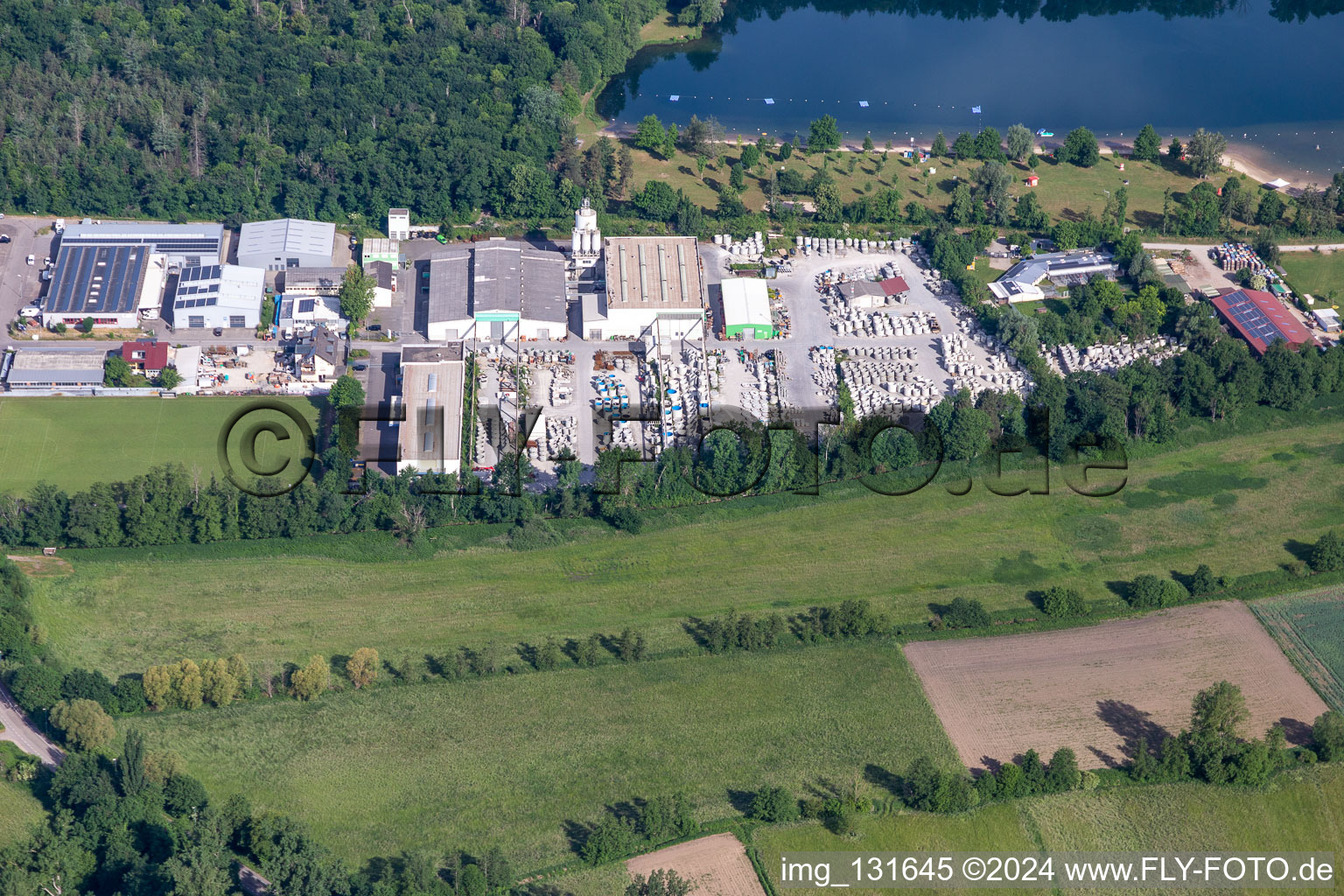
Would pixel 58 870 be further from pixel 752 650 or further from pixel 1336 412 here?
pixel 1336 412

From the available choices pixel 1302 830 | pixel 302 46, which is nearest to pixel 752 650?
pixel 1302 830

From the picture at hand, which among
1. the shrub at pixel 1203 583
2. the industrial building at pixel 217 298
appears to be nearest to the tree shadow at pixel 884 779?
the shrub at pixel 1203 583

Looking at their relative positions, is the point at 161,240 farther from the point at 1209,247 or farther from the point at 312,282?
the point at 1209,247

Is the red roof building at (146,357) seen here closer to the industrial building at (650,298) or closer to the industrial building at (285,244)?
the industrial building at (285,244)

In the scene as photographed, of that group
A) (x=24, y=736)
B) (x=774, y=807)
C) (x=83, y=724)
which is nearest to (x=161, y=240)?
(x=24, y=736)

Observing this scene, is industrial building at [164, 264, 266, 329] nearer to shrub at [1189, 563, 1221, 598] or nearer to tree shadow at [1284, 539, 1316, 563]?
shrub at [1189, 563, 1221, 598]

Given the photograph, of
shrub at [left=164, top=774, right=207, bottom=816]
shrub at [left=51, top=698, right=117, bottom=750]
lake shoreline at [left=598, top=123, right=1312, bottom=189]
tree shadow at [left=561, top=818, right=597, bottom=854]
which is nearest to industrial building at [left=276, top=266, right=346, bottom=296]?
lake shoreline at [left=598, top=123, right=1312, bottom=189]
